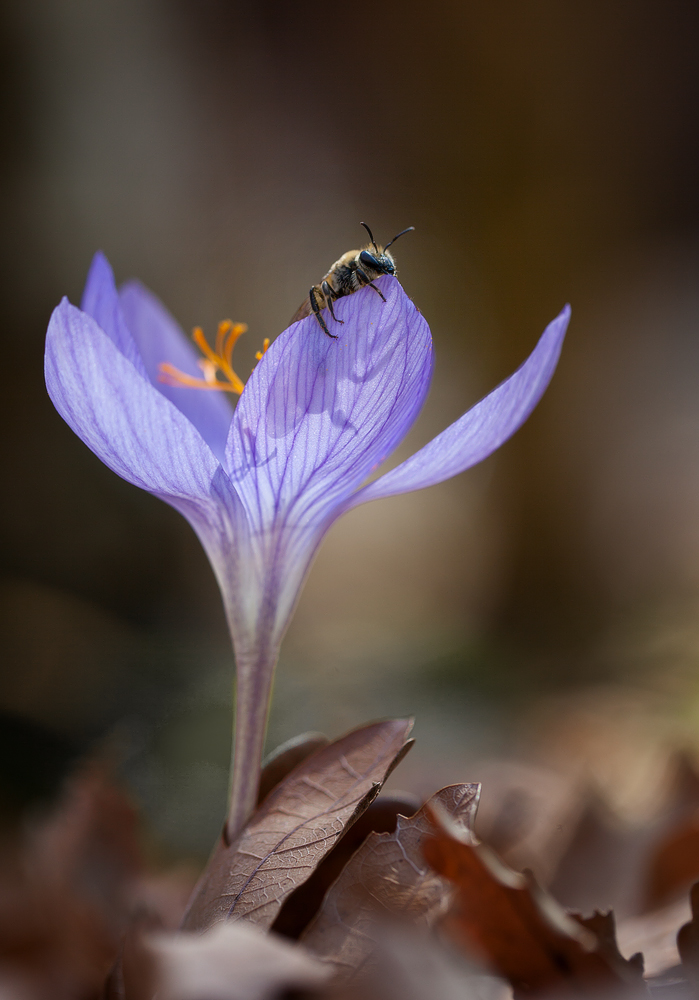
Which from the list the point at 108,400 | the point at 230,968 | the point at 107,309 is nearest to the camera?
the point at 230,968

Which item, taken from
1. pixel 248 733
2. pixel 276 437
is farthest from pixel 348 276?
pixel 248 733

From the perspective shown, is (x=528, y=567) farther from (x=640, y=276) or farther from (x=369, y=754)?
(x=369, y=754)

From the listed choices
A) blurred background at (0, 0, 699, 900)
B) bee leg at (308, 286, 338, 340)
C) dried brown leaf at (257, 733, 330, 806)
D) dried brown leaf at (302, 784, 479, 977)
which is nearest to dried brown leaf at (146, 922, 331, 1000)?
dried brown leaf at (302, 784, 479, 977)

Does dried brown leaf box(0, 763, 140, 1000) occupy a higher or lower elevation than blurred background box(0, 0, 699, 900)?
lower

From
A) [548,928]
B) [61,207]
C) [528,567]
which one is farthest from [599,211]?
[548,928]

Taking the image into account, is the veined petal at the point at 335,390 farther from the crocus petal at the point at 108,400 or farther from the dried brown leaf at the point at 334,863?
the dried brown leaf at the point at 334,863

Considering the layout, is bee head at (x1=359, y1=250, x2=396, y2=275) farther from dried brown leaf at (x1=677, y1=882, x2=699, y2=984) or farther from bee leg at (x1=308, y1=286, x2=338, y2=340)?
dried brown leaf at (x1=677, y1=882, x2=699, y2=984)

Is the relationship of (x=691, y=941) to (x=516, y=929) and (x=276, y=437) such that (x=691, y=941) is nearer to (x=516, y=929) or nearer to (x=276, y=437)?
(x=516, y=929)
